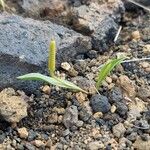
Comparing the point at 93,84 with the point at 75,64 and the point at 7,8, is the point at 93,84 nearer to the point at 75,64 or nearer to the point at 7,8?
the point at 75,64

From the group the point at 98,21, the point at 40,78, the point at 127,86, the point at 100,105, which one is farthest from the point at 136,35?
the point at 40,78

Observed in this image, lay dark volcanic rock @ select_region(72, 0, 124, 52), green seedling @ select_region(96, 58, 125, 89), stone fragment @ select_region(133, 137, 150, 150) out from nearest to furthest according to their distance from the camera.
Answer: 1. stone fragment @ select_region(133, 137, 150, 150)
2. green seedling @ select_region(96, 58, 125, 89)
3. dark volcanic rock @ select_region(72, 0, 124, 52)

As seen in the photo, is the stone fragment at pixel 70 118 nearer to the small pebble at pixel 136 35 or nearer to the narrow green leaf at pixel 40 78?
the narrow green leaf at pixel 40 78

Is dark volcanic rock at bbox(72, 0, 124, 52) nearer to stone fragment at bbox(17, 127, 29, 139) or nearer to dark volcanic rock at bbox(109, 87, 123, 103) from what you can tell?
dark volcanic rock at bbox(109, 87, 123, 103)

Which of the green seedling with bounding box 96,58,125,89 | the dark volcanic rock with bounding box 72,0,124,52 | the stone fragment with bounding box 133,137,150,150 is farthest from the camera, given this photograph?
the dark volcanic rock with bounding box 72,0,124,52

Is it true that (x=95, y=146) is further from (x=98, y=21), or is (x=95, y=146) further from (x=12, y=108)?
(x=98, y=21)

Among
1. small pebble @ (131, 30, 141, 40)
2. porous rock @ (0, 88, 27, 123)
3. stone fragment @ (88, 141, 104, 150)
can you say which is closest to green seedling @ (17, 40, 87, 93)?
porous rock @ (0, 88, 27, 123)

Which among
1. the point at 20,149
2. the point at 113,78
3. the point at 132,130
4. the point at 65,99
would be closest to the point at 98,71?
the point at 113,78
